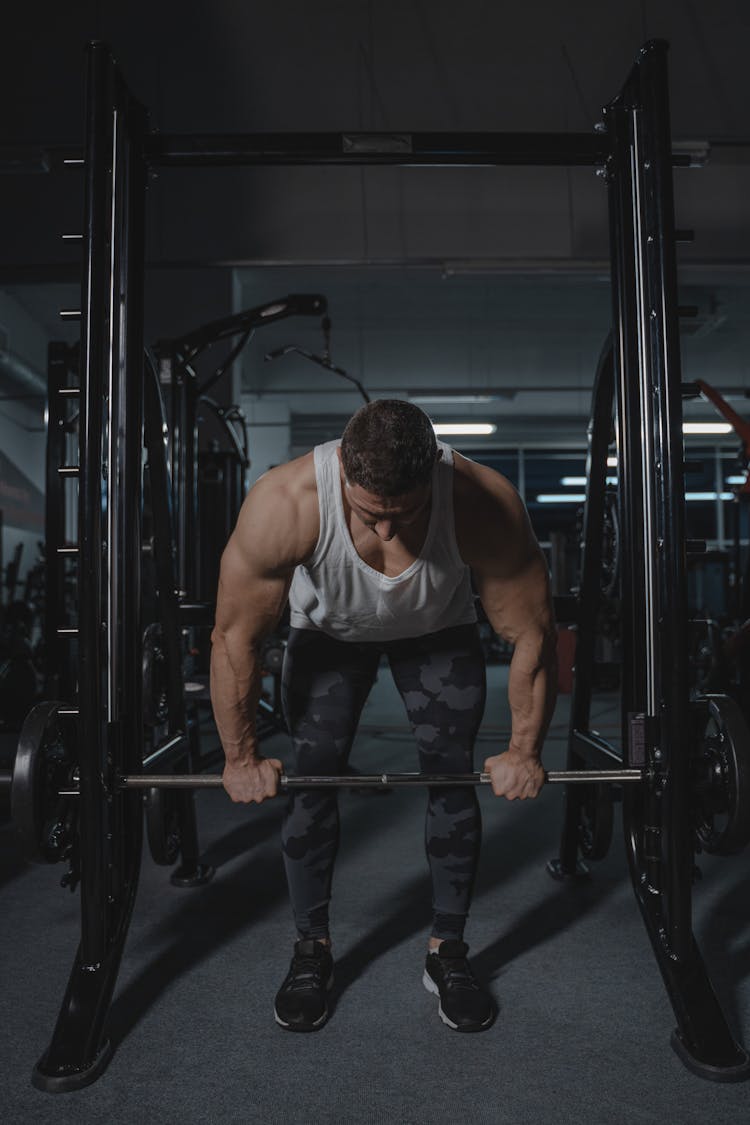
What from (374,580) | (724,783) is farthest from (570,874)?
(374,580)

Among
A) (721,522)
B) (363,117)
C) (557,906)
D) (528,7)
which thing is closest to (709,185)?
(528,7)

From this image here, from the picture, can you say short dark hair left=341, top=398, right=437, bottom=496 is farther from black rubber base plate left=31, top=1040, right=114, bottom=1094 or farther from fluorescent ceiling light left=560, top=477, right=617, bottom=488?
fluorescent ceiling light left=560, top=477, right=617, bottom=488

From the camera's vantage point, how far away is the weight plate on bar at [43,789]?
1.37 metres

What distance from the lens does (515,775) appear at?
142 centimetres

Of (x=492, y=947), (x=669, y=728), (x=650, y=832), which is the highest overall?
(x=669, y=728)

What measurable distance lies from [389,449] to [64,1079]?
3.43 ft

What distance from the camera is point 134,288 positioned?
5.23ft

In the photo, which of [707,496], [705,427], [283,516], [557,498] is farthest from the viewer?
[557,498]

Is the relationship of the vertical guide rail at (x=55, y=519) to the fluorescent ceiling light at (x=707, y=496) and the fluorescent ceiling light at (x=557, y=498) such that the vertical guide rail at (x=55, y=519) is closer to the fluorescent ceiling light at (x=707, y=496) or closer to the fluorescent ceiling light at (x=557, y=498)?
the fluorescent ceiling light at (x=707, y=496)

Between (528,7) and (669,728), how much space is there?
3532 millimetres

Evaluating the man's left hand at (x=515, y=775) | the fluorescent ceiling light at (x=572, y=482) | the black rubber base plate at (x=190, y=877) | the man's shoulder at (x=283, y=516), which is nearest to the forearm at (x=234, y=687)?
the man's shoulder at (x=283, y=516)

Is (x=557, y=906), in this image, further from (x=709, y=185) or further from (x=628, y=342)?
(x=709, y=185)

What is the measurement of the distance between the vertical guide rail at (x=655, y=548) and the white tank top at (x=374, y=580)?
1.10ft

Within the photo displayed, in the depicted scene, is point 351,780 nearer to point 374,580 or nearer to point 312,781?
point 312,781
